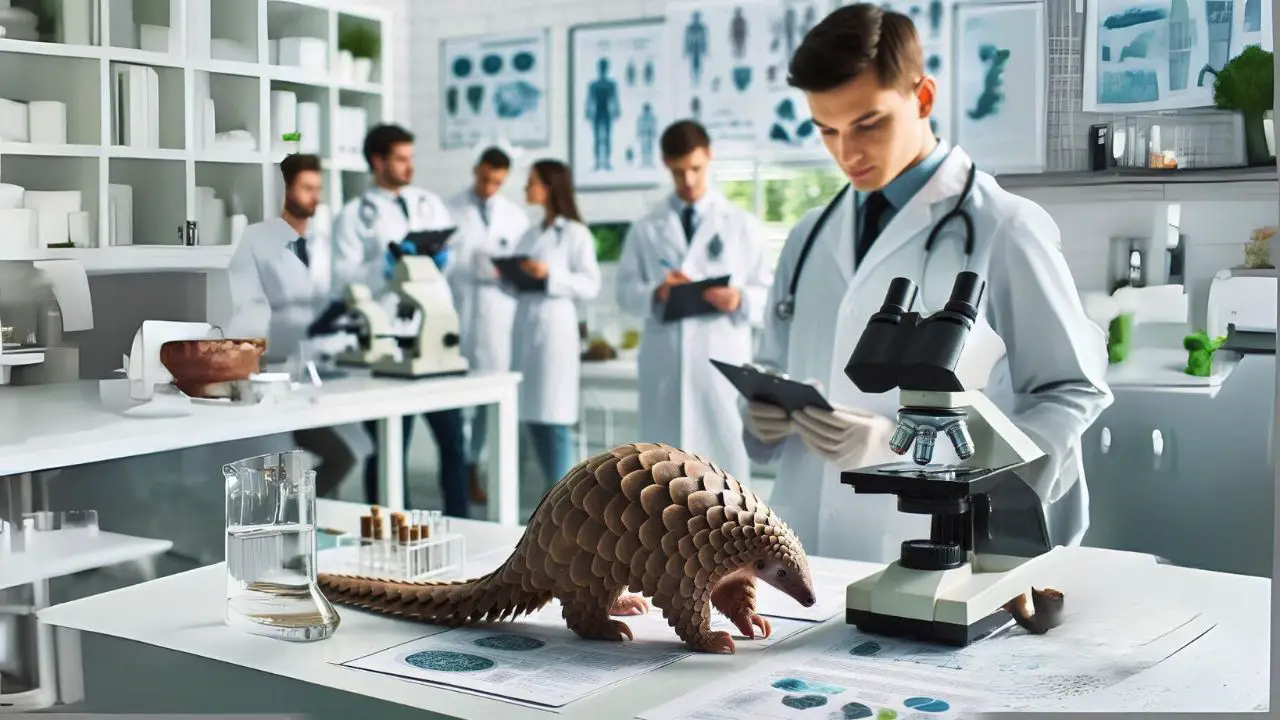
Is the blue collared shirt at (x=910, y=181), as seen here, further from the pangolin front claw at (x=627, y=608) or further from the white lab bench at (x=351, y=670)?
the pangolin front claw at (x=627, y=608)

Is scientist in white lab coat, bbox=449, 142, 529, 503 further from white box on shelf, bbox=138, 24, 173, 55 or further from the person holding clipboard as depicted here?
white box on shelf, bbox=138, 24, 173, 55

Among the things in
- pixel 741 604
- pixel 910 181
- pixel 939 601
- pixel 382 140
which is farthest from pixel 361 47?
pixel 939 601

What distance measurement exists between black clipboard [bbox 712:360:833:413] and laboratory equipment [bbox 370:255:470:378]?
1323 millimetres

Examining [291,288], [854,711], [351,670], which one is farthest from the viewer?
[291,288]

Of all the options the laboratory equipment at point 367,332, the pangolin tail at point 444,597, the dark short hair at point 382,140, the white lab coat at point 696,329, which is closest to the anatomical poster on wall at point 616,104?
the white lab coat at point 696,329

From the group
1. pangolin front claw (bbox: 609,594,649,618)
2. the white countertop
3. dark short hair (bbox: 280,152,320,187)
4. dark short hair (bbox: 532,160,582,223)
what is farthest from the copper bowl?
dark short hair (bbox: 532,160,582,223)

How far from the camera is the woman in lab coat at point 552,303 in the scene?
425 centimetres

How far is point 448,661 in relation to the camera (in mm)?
1405

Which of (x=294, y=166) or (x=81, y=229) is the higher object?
(x=294, y=166)

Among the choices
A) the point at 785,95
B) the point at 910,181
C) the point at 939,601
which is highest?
the point at 785,95

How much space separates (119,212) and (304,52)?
0.61 metres

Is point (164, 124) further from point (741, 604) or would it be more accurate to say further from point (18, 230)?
point (741, 604)

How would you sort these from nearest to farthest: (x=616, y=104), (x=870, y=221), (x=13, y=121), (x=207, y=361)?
(x=13, y=121) < (x=207, y=361) < (x=870, y=221) < (x=616, y=104)

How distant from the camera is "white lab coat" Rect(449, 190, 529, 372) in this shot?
4125mm
